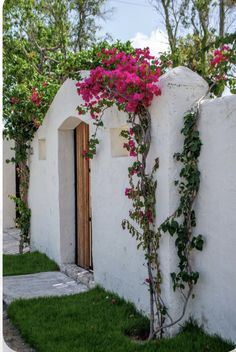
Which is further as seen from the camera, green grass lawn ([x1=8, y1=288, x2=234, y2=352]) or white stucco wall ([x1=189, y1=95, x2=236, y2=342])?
green grass lawn ([x1=8, y1=288, x2=234, y2=352])

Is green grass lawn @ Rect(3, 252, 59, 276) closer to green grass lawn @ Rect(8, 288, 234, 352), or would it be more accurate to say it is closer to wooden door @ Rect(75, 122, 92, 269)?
wooden door @ Rect(75, 122, 92, 269)

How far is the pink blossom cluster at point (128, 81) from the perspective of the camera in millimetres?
3918

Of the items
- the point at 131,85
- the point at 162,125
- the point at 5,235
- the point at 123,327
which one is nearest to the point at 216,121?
the point at 162,125

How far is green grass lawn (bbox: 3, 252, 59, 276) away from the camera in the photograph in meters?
6.70

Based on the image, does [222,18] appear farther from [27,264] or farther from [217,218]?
[217,218]

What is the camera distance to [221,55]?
375 centimetres

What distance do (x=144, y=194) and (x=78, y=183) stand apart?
9.09 feet

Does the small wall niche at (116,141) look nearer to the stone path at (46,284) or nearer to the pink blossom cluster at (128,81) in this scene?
the pink blossom cluster at (128,81)

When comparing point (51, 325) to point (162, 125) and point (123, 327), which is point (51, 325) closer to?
point (123, 327)

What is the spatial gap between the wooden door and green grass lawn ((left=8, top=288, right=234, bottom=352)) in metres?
1.20

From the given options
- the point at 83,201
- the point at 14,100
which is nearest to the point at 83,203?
the point at 83,201

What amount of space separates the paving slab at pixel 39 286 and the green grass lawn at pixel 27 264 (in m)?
0.23

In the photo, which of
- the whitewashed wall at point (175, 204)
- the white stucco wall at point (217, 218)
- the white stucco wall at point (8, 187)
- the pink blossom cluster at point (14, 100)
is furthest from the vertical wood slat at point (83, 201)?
the white stucco wall at point (8, 187)

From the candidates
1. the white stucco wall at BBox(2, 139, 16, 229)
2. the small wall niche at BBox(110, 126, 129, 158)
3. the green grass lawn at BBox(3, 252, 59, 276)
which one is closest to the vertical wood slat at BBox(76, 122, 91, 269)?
the green grass lawn at BBox(3, 252, 59, 276)
